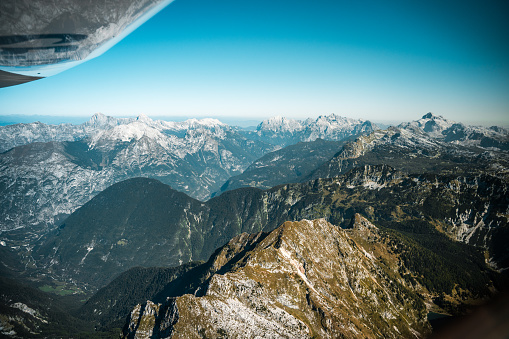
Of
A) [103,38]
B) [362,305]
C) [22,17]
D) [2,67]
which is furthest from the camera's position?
[362,305]

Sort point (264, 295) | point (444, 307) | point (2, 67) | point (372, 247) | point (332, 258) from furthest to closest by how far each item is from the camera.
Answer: point (372, 247)
point (444, 307)
point (332, 258)
point (264, 295)
point (2, 67)

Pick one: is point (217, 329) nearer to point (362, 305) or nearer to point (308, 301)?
point (308, 301)

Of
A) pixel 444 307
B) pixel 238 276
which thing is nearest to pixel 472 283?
pixel 444 307

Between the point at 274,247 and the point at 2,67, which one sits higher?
the point at 2,67

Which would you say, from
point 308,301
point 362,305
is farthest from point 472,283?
point 308,301

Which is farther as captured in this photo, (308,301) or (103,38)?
(308,301)

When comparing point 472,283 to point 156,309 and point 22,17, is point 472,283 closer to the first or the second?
point 156,309

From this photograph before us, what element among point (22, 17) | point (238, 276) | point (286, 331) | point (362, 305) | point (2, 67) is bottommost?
point (362, 305)
